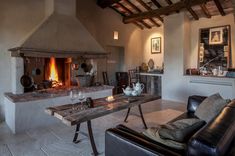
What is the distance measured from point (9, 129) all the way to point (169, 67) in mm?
5057

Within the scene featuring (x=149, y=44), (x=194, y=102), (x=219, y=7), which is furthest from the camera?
(x=149, y=44)

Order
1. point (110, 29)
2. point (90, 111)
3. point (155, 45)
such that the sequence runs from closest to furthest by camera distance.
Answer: point (90, 111), point (110, 29), point (155, 45)

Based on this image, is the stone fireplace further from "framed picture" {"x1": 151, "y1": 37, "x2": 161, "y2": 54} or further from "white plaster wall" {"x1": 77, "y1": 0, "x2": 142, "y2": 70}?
"framed picture" {"x1": 151, "y1": 37, "x2": 161, "y2": 54}

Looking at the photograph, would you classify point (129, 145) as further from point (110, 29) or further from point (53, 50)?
point (110, 29)

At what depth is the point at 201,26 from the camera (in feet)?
20.8

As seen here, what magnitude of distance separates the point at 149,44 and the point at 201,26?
7.57 feet

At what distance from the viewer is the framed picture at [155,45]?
7801 millimetres

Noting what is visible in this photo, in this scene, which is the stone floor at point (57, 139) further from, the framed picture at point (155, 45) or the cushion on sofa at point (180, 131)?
the framed picture at point (155, 45)

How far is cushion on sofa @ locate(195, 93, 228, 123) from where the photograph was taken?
8.24 feet

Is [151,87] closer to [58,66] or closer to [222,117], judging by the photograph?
[58,66]

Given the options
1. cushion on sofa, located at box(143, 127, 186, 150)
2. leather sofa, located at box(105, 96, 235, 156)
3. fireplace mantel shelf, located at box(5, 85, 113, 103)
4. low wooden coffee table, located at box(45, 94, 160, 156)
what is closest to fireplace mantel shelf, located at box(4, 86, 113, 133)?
fireplace mantel shelf, located at box(5, 85, 113, 103)

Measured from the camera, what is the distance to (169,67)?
Result: 6613 mm

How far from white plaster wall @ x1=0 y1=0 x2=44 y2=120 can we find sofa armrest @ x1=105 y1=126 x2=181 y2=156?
3.94 m

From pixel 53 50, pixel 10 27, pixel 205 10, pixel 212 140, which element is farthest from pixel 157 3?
pixel 212 140
